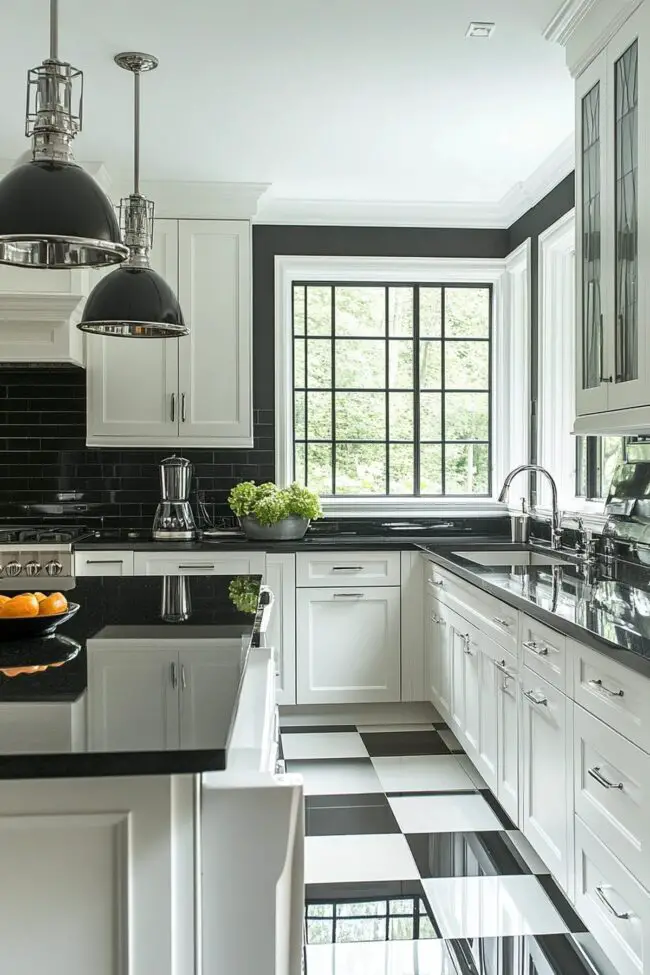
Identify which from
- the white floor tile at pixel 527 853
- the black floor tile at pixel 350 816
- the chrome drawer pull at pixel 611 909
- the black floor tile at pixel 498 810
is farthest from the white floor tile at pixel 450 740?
the chrome drawer pull at pixel 611 909

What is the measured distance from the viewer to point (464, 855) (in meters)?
3.06

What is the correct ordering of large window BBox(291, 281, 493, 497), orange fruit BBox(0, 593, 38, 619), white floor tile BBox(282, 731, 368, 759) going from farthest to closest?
1. large window BBox(291, 281, 493, 497)
2. white floor tile BBox(282, 731, 368, 759)
3. orange fruit BBox(0, 593, 38, 619)

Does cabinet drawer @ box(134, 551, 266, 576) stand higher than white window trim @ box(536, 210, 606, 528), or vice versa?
white window trim @ box(536, 210, 606, 528)

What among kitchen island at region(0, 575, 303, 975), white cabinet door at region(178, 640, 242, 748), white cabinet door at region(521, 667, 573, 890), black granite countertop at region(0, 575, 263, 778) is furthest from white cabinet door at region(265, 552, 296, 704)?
kitchen island at region(0, 575, 303, 975)

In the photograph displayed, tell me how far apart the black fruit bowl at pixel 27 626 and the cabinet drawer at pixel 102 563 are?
2391 millimetres

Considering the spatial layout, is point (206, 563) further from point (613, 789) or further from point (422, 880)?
point (613, 789)

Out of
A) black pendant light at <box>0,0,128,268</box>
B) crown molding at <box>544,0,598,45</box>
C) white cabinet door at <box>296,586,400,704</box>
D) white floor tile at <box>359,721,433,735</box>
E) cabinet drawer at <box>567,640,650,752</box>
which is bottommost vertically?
white floor tile at <box>359,721,433,735</box>

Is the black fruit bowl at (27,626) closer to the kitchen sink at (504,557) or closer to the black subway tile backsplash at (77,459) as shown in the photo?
the kitchen sink at (504,557)

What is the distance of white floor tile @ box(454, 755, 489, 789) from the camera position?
3.74 meters

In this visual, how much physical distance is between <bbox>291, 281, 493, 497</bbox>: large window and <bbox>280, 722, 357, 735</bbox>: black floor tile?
1331 mm

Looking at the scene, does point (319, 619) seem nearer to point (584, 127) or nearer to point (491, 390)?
point (491, 390)

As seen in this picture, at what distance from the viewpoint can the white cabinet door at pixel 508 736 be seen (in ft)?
9.87

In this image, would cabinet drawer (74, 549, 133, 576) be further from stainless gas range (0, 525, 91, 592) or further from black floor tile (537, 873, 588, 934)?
black floor tile (537, 873, 588, 934)

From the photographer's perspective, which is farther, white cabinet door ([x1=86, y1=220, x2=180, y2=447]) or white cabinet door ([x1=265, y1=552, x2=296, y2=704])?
white cabinet door ([x1=86, y1=220, x2=180, y2=447])
